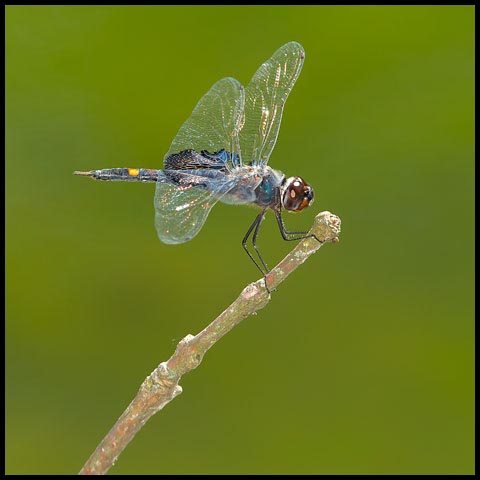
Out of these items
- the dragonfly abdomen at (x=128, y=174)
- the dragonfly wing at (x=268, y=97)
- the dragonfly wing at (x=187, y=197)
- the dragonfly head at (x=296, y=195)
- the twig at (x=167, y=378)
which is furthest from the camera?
the dragonfly wing at (x=268, y=97)

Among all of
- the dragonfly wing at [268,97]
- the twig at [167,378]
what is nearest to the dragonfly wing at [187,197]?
the dragonfly wing at [268,97]

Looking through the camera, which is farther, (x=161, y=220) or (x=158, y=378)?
(x=161, y=220)

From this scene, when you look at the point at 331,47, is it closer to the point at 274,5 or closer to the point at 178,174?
the point at 274,5

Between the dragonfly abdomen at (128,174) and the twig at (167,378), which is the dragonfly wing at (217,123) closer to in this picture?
the dragonfly abdomen at (128,174)

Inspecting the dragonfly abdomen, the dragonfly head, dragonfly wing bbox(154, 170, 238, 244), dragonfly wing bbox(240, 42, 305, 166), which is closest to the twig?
dragonfly wing bbox(154, 170, 238, 244)

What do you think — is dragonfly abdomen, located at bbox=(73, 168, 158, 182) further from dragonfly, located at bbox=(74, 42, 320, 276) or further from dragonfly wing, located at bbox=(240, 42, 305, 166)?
dragonfly wing, located at bbox=(240, 42, 305, 166)

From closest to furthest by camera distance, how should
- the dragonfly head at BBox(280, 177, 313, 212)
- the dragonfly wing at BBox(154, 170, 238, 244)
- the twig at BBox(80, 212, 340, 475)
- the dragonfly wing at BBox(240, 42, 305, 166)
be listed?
the twig at BBox(80, 212, 340, 475), the dragonfly wing at BBox(154, 170, 238, 244), the dragonfly head at BBox(280, 177, 313, 212), the dragonfly wing at BBox(240, 42, 305, 166)

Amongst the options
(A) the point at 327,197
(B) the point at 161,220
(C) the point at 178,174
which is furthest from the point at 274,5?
(B) the point at 161,220
